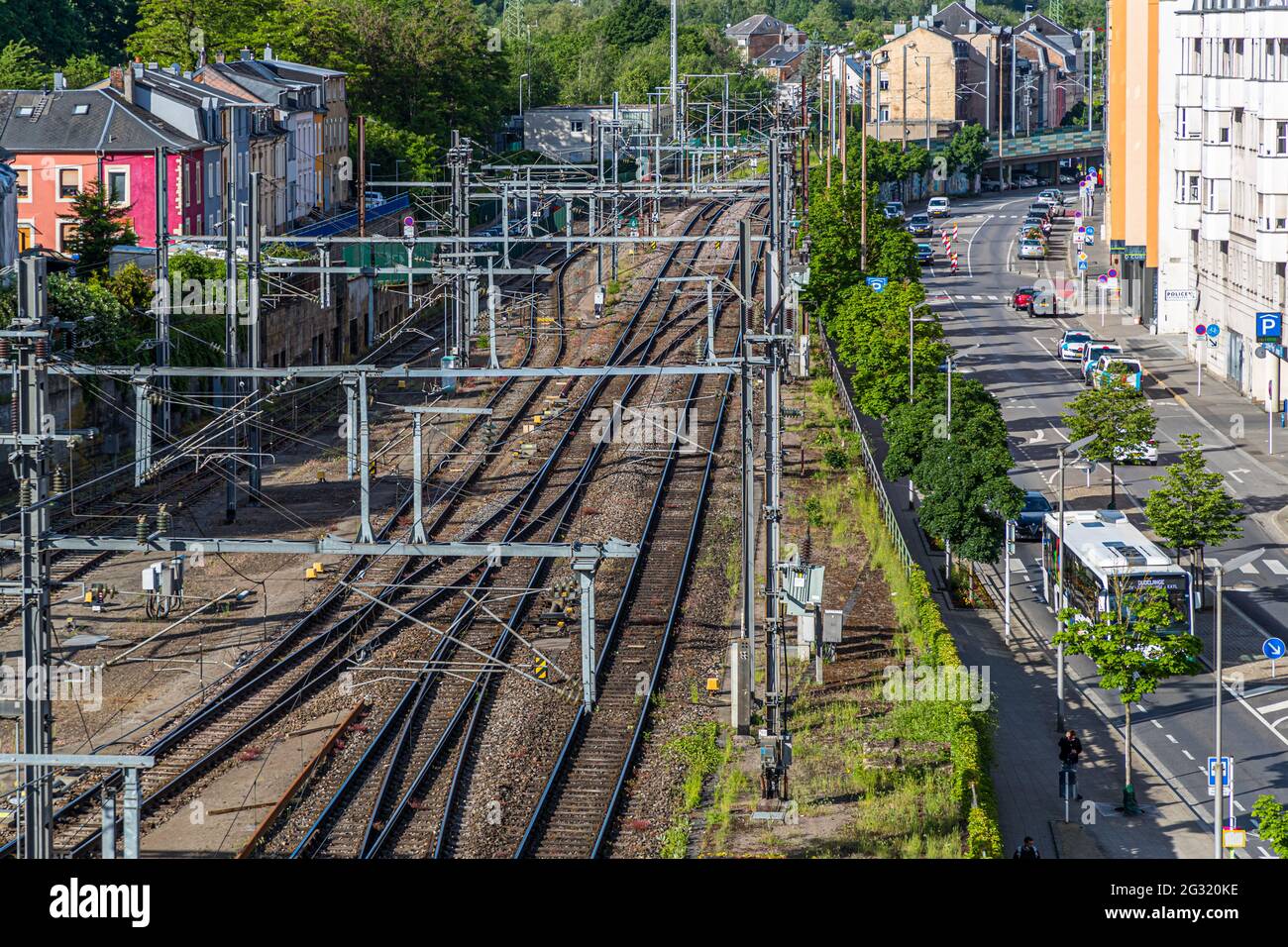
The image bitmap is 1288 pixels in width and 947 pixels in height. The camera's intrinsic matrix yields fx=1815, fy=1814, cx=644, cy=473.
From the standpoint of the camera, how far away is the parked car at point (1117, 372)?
3866 cm

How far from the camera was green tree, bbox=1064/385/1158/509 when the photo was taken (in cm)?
3675

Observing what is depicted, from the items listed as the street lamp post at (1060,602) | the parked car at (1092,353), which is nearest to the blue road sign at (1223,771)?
the street lamp post at (1060,602)

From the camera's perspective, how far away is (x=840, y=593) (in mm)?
29938

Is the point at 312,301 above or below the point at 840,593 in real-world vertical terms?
above

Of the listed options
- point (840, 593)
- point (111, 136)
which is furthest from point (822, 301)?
point (840, 593)

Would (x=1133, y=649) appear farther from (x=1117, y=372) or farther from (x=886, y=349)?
(x=1117, y=372)

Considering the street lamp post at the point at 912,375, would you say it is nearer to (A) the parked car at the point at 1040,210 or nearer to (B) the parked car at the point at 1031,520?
(B) the parked car at the point at 1031,520

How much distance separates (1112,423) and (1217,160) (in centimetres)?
1436

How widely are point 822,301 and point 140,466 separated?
1062 inches

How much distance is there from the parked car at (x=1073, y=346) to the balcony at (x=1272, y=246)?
9.52m

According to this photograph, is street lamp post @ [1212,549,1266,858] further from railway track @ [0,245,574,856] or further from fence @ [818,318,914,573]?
railway track @ [0,245,574,856]

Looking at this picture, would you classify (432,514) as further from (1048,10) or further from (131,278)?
(1048,10)

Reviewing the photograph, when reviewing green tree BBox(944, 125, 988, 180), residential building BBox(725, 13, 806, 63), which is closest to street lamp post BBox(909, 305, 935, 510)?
green tree BBox(944, 125, 988, 180)

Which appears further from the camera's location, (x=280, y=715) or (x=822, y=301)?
(x=822, y=301)
